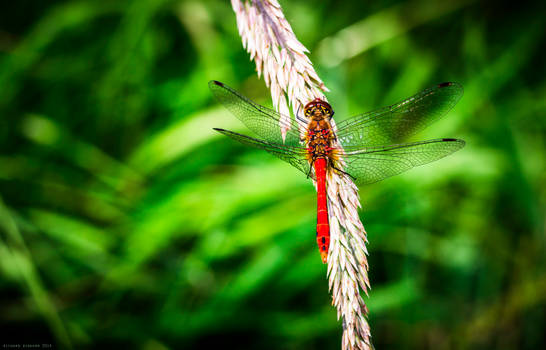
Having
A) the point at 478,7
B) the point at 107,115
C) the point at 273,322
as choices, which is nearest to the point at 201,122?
the point at 107,115

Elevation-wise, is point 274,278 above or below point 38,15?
below

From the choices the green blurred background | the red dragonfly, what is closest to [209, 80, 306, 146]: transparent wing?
the red dragonfly

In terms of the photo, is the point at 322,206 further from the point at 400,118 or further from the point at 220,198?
the point at 220,198

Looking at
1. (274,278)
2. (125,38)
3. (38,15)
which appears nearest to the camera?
(274,278)

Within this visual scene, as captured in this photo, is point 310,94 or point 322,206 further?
point 322,206

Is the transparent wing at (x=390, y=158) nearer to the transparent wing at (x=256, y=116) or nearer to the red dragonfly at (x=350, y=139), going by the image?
the red dragonfly at (x=350, y=139)

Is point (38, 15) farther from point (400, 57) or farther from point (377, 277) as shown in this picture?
point (377, 277)

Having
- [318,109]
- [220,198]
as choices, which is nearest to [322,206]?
[318,109]
